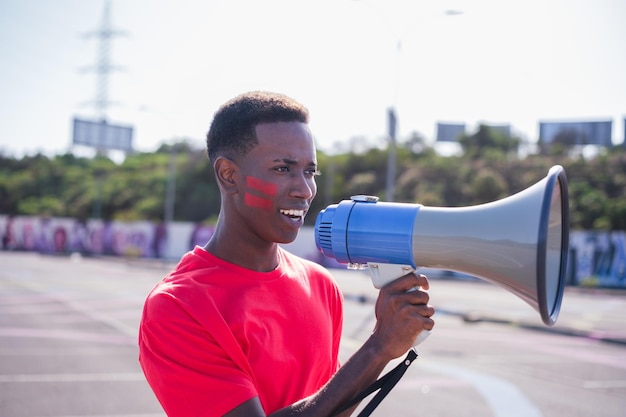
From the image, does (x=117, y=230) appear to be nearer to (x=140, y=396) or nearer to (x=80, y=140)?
(x=80, y=140)

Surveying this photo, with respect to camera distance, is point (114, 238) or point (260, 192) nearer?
point (260, 192)

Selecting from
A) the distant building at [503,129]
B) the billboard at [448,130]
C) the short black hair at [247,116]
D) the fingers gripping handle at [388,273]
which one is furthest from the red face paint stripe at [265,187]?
the distant building at [503,129]

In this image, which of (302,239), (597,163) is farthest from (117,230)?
(597,163)

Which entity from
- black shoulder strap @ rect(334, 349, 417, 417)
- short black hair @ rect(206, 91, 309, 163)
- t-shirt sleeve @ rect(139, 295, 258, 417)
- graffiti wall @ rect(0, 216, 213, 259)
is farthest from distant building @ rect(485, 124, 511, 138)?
t-shirt sleeve @ rect(139, 295, 258, 417)

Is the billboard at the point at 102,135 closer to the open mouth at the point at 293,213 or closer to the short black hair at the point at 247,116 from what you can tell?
the short black hair at the point at 247,116

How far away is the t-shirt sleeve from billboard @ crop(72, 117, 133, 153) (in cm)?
4286

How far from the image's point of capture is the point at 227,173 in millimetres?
1970

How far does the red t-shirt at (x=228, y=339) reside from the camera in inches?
66.6

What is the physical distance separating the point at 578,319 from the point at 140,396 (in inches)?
427

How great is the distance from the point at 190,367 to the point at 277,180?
560 mm

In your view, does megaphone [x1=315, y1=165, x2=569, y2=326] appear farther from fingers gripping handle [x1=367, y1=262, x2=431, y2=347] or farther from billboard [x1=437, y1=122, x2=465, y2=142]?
billboard [x1=437, y1=122, x2=465, y2=142]

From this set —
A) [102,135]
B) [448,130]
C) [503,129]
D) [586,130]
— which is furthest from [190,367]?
[503,129]

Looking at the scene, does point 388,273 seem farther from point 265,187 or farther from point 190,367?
point 190,367

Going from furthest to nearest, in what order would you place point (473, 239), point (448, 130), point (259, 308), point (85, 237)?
point (85, 237), point (448, 130), point (259, 308), point (473, 239)
